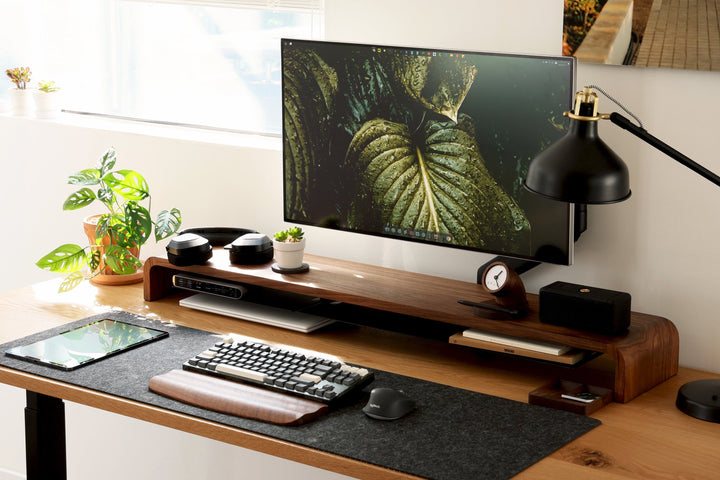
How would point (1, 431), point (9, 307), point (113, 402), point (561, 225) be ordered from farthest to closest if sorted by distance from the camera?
point (1, 431) → point (9, 307) → point (561, 225) → point (113, 402)

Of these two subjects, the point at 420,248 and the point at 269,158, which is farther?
the point at 269,158

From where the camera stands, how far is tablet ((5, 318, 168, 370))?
1.93 m

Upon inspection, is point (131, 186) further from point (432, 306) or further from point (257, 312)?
point (432, 306)

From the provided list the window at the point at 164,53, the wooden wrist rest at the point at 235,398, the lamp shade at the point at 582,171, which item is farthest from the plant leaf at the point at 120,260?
the lamp shade at the point at 582,171

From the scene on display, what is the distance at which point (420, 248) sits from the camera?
233cm

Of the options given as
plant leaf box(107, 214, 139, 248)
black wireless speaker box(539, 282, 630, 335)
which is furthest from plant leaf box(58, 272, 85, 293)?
black wireless speaker box(539, 282, 630, 335)

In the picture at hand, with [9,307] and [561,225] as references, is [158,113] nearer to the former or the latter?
[9,307]

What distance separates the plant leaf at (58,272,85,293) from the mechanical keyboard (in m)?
0.61

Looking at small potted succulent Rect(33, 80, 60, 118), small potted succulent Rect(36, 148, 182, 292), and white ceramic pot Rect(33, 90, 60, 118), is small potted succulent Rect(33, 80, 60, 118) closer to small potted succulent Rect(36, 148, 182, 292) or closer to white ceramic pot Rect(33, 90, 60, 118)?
white ceramic pot Rect(33, 90, 60, 118)

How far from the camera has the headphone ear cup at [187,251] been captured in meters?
2.24

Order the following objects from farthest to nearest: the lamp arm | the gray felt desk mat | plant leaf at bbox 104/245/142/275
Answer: plant leaf at bbox 104/245/142/275 < the lamp arm < the gray felt desk mat

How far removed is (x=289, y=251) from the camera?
2186 mm

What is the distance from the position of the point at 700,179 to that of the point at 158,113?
158cm

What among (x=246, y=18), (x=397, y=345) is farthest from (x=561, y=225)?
(x=246, y=18)
